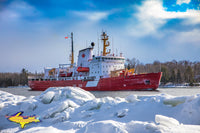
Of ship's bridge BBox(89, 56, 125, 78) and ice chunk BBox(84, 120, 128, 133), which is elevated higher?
ship's bridge BBox(89, 56, 125, 78)

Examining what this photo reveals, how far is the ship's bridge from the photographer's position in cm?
2534

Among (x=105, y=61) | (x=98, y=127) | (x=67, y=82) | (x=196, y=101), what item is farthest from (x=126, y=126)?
(x=67, y=82)

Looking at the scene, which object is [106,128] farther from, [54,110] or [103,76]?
[103,76]

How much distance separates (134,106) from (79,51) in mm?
26744

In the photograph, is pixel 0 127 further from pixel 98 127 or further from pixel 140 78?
pixel 140 78

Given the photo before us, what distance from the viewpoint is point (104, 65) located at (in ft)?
83.7

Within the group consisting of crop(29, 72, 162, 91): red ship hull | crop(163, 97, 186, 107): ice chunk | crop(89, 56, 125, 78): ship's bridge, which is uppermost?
crop(89, 56, 125, 78): ship's bridge

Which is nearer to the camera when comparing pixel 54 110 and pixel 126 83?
pixel 54 110

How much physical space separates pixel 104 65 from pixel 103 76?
1.88 metres

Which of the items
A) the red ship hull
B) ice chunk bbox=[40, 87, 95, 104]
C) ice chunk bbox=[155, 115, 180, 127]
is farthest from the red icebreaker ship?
ice chunk bbox=[155, 115, 180, 127]

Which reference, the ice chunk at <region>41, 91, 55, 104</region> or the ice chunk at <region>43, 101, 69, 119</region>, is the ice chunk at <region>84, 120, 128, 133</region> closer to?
the ice chunk at <region>43, 101, 69, 119</region>

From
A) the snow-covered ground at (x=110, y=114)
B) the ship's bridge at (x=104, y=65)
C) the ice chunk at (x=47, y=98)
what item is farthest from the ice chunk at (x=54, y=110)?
the ship's bridge at (x=104, y=65)

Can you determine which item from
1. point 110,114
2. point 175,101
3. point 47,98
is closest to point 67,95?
point 47,98

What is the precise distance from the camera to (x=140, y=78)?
70.7 feet
